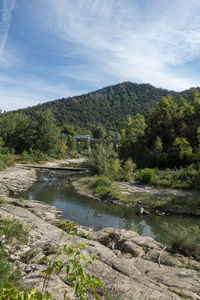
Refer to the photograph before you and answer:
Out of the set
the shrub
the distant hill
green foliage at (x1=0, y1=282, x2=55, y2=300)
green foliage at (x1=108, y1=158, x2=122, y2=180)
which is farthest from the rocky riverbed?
the distant hill

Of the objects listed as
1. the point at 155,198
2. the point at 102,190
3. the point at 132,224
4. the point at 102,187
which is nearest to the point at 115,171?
the point at 102,187

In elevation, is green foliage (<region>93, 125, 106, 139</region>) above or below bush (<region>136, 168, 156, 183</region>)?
above

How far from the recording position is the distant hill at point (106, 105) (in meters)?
95.0

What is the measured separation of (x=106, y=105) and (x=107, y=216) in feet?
337

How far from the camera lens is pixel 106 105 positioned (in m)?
110

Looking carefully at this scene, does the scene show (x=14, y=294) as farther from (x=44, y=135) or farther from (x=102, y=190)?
(x=44, y=135)

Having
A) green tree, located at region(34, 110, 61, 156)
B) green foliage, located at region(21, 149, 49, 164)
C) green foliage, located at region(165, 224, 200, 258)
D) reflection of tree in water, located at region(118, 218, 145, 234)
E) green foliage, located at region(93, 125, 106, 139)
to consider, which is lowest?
reflection of tree in water, located at region(118, 218, 145, 234)

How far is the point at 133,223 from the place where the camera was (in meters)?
9.41

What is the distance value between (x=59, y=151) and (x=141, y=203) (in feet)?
103

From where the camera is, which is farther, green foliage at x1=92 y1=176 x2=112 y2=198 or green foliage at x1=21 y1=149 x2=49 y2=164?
green foliage at x1=21 y1=149 x2=49 y2=164

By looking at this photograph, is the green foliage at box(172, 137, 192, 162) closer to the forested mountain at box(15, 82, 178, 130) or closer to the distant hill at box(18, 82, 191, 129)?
the forested mountain at box(15, 82, 178, 130)

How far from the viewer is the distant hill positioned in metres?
95.0

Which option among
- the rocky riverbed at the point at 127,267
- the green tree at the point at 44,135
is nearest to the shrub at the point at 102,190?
the rocky riverbed at the point at 127,267

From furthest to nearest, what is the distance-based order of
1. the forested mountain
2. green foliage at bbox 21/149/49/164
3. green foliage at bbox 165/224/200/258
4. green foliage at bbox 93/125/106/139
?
the forested mountain
green foliage at bbox 93/125/106/139
green foliage at bbox 21/149/49/164
green foliage at bbox 165/224/200/258
